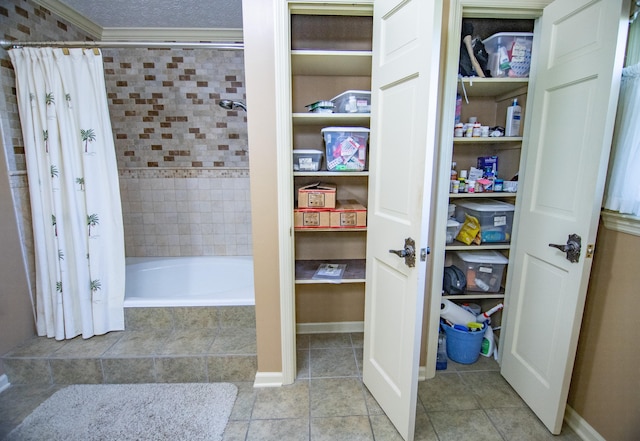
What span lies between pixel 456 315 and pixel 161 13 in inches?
123

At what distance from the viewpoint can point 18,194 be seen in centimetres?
175

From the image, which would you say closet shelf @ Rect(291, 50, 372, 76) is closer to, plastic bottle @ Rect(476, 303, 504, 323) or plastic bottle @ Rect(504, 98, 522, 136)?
plastic bottle @ Rect(504, 98, 522, 136)

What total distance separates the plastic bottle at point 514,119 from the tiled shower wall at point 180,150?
203 cm

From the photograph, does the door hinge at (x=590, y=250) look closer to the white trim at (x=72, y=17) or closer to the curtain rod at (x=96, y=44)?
the curtain rod at (x=96, y=44)

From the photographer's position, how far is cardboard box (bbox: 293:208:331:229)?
1.70 meters

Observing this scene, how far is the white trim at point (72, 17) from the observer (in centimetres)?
197

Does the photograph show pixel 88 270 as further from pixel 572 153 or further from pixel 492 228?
pixel 572 153

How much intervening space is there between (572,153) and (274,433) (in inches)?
76.0

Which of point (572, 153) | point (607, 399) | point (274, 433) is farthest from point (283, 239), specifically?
point (607, 399)

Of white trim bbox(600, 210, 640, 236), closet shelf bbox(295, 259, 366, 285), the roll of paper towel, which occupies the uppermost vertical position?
white trim bbox(600, 210, 640, 236)

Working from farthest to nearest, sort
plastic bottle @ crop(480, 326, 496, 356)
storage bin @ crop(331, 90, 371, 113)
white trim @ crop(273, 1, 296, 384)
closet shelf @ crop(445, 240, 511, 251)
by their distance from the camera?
plastic bottle @ crop(480, 326, 496, 356), closet shelf @ crop(445, 240, 511, 251), storage bin @ crop(331, 90, 371, 113), white trim @ crop(273, 1, 296, 384)

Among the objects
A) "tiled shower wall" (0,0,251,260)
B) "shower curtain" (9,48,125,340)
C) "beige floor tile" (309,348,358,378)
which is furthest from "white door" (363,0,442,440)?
"shower curtain" (9,48,125,340)

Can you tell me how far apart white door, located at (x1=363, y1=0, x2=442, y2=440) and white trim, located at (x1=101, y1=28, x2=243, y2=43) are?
1.62 metres

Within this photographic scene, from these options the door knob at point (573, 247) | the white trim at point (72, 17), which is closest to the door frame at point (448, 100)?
the door knob at point (573, 247)
